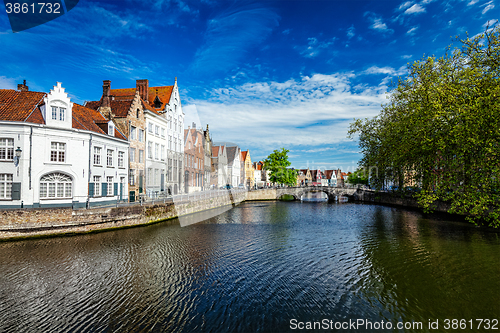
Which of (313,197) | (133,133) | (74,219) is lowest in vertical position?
(313,197)

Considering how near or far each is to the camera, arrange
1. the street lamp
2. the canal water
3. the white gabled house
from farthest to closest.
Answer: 1. the white gabled house
2. the street lamp
3. the canal water

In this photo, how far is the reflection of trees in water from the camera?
916 cm

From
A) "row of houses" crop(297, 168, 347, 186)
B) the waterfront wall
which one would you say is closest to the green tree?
the waterfront wall

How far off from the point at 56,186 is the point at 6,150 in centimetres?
378

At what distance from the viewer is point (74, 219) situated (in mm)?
18547

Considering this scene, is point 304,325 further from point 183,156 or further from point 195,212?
point 183,156

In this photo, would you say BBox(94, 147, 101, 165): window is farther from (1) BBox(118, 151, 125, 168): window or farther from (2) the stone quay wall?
(2) the stone quay wall

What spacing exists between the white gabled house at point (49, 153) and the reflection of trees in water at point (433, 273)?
19.0 metres

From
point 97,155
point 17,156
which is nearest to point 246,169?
point 97,155

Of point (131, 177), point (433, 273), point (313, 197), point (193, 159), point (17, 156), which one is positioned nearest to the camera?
point (433, 273)

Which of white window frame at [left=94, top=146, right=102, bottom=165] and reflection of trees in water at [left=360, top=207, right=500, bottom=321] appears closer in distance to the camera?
reflection of trees in water at [left=360, top=207, right=500, bottom=321]

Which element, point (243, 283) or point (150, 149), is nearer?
point (243, 283)

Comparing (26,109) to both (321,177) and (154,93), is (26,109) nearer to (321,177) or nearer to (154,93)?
(154,93)

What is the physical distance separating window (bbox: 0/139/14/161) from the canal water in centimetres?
649
